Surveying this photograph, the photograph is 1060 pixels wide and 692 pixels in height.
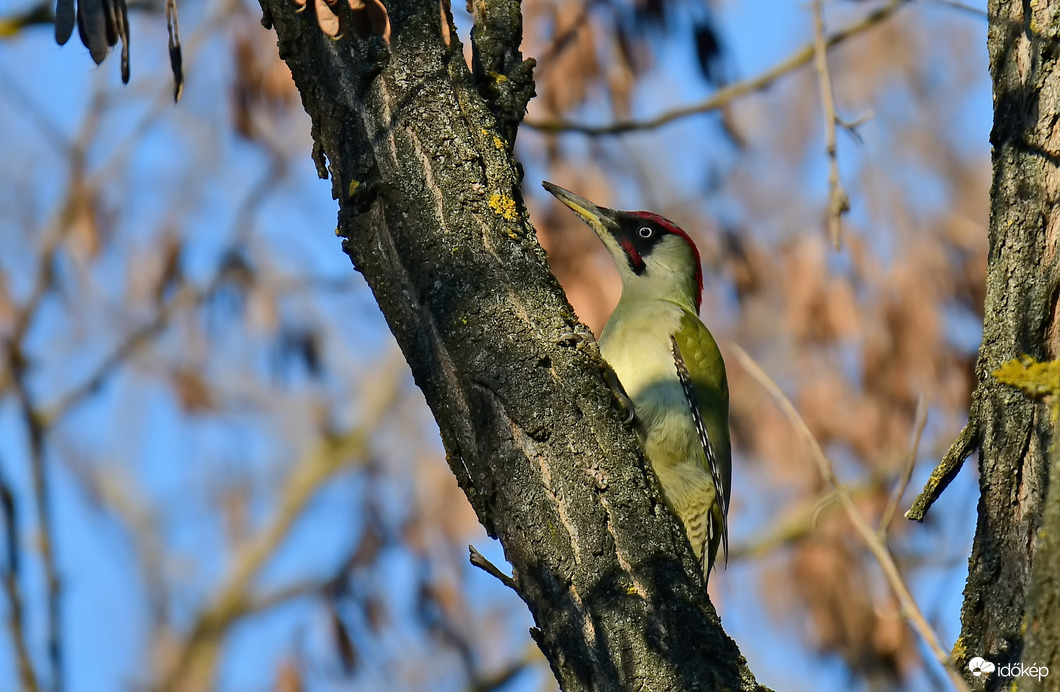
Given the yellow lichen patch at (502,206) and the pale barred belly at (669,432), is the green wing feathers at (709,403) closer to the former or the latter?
the pale barred belly at (669,432)

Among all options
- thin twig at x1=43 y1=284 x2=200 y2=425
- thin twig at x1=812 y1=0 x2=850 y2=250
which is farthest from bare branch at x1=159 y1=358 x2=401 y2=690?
thin twig at x1=812 y1=0 x2=850 y2=250

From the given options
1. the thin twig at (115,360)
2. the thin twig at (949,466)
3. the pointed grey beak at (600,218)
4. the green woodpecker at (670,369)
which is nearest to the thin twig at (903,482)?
the thin twig at (949,466)

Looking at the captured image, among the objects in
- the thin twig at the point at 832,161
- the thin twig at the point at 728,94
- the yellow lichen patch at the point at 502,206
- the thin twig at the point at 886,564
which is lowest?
the thin twig at the point at 886,564

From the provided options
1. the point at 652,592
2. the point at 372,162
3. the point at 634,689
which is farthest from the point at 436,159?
the point at 634,689

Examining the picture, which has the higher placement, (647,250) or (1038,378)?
(647,250)

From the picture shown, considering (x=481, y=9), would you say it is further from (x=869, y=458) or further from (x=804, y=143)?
(x=804, y=143)

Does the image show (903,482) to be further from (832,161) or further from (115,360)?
(115,360)

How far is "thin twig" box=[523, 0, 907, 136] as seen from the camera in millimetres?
5242

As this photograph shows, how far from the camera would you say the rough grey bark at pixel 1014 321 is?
7.16 ft

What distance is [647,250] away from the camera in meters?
5.18

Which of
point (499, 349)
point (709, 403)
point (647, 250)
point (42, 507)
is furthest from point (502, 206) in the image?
point (42, 507)

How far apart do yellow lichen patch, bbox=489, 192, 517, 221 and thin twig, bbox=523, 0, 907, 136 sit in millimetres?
2929

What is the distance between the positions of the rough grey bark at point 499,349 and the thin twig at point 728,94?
2.84 metres

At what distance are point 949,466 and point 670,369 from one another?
2084 mm
